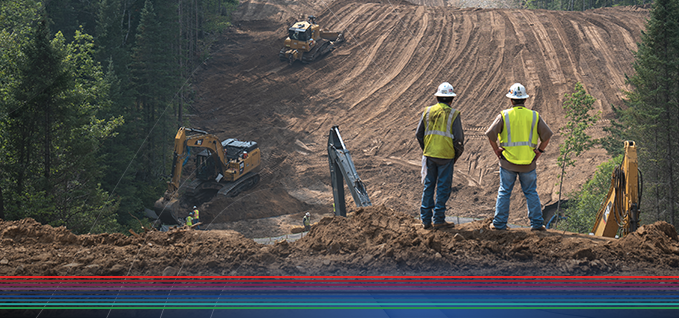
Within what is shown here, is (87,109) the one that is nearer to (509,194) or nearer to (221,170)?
(221,170)

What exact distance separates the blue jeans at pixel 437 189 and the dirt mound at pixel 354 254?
411 millimetres

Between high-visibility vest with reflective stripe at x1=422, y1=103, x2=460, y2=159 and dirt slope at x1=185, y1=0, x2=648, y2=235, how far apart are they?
14.9m

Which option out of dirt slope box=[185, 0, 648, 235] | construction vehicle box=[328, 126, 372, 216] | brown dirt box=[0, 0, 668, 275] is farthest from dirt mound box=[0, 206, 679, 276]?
dirt slope box=[185, 0, 648, 235]

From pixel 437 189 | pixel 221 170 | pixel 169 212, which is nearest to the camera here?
pixel 437 189

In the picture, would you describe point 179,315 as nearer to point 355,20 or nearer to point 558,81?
point 558,81

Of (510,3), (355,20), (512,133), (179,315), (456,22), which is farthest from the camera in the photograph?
(510,3)

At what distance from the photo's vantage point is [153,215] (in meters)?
22.5

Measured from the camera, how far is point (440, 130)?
669 centimetres

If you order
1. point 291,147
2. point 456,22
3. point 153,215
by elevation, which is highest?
point 456,22

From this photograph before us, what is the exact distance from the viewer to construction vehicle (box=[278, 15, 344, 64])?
35.5 meters

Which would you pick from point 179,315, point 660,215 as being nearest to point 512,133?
point 179,315

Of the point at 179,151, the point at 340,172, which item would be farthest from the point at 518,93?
the point at 179,151

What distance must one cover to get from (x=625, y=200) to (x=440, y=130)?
11.9ft

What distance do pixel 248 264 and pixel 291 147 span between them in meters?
22.4
